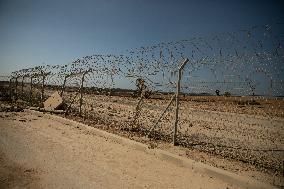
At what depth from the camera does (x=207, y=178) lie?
5172 millimetres

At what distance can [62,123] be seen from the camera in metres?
11.2

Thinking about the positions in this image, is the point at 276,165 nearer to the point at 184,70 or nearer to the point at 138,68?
the point at 184,70

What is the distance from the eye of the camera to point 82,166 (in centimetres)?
576

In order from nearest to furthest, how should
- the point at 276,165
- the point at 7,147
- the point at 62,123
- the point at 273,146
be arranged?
the point at 276,165, the point at 7,147, the point at 273,146, the point at 62,123

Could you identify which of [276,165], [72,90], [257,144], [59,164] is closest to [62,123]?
[72,90]

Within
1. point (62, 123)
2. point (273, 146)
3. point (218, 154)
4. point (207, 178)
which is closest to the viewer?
point (207, 178)

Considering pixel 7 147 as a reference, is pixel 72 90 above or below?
above

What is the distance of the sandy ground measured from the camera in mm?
4887

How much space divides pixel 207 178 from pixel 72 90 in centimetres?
1059

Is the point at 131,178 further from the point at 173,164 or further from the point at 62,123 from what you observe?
the point at 62,123

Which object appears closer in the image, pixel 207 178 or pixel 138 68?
pixel 207 178

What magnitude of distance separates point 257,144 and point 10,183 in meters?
6.79

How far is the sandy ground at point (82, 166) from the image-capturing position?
4.89 meters

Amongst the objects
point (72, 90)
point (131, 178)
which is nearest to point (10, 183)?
point (131, 178)
